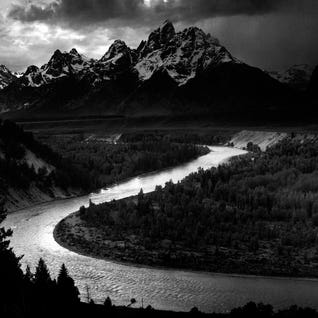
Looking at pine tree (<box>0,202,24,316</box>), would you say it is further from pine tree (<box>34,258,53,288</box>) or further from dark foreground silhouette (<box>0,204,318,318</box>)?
pine tree (<box>34,258,53,288</box>)

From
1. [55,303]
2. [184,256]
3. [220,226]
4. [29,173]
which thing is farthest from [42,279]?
[29,173]

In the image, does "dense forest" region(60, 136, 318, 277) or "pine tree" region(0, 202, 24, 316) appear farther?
"dense forest" region(60, 136, 318, 277)

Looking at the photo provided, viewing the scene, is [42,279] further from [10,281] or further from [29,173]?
[29,173]

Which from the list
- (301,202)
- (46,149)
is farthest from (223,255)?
(46,149)

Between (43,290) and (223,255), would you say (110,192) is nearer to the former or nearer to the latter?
(223,255)

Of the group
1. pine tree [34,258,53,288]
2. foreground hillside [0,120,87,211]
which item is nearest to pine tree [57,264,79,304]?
pine tree [34,258,53,288]

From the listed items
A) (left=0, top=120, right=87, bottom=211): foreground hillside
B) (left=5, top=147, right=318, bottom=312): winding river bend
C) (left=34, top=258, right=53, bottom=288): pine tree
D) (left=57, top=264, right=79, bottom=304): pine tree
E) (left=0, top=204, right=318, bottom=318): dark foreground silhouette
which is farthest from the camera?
(left=0, top=120, right=87, bottom=211): foreground hillside
